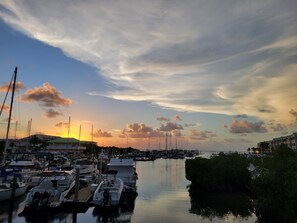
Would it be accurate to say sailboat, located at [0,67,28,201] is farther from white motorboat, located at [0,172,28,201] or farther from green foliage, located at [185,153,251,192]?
green foliage, located at [185,153,251,192]

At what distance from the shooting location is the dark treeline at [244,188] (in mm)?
29047

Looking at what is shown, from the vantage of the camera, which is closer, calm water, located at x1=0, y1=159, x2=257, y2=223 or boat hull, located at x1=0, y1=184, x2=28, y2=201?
calm water, located at x1=0, y1=159, x2=257, y2=223

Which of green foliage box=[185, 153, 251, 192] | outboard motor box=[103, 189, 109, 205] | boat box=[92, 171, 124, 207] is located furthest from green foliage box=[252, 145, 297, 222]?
green foliage box=[185, 153, 251, 192]

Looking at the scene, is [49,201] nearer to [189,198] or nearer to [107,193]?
[107,193]

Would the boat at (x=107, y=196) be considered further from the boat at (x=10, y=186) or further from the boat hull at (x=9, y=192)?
the boat hull at (x=9, y=192)

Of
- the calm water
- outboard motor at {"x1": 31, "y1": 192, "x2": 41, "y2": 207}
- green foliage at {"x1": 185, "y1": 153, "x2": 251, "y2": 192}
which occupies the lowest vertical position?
the calm water

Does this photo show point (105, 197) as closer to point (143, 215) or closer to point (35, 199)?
point (143, 215)

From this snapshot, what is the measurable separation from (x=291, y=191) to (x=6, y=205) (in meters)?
29.5

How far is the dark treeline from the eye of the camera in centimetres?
2905

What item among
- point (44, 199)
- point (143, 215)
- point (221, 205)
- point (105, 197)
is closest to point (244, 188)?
point (221, 205)

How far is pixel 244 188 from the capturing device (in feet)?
170

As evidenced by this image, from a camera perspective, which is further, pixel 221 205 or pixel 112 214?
pixel 221 205

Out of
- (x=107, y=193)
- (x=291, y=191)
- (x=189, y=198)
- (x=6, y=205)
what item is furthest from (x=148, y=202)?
(x=291, y=191)

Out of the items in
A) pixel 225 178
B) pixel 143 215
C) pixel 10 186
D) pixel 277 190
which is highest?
pixel 225 178
